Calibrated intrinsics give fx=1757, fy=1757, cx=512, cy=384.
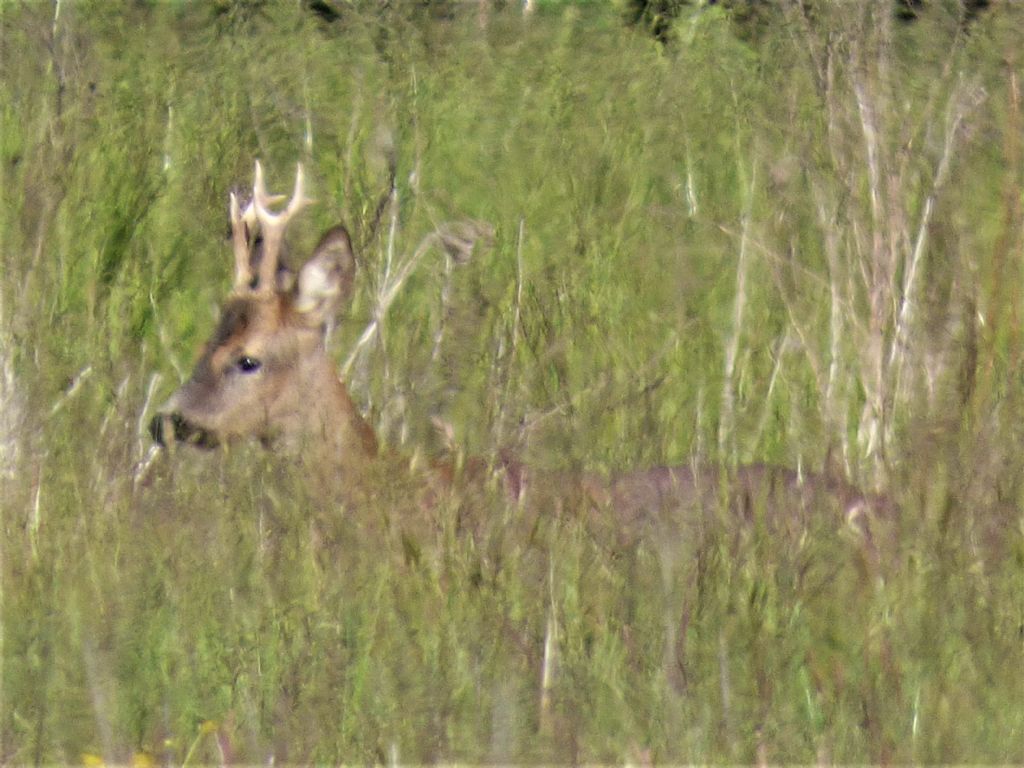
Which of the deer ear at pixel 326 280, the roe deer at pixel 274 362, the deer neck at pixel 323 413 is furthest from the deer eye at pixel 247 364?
the deer ear at pixel 326 280

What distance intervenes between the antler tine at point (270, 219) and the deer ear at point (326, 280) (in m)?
0.10

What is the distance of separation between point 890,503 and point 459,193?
373cm

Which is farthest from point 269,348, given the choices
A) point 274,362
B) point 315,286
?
point 315,286

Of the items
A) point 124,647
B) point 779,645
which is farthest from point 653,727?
point 124,647

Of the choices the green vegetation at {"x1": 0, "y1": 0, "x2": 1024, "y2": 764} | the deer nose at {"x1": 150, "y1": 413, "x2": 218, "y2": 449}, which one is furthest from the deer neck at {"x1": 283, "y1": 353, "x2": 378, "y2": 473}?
the deer nose at {"x1": 150, "y1": 413, "x2": 218, "y2": 449}

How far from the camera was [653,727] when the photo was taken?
9.43 ft

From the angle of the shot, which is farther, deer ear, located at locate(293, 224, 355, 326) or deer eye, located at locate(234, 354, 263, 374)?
deer ear, located at locate(293, 224, 355, 326)

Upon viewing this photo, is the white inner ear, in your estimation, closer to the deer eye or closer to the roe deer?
the roe deer

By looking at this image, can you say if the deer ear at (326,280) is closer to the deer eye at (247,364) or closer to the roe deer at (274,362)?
the roe deer at (274,362)

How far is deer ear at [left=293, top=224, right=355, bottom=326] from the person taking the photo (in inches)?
231

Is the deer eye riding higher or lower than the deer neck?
higher

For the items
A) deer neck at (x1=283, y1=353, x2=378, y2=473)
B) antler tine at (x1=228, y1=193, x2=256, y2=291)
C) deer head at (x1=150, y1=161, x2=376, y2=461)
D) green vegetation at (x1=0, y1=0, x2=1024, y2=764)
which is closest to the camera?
green vegetation at (x1=0, y1=0, x2=1024, y2=764)

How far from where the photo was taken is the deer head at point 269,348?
5383 millimetres

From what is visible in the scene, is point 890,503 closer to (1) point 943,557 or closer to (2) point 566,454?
(1) point 943,557
